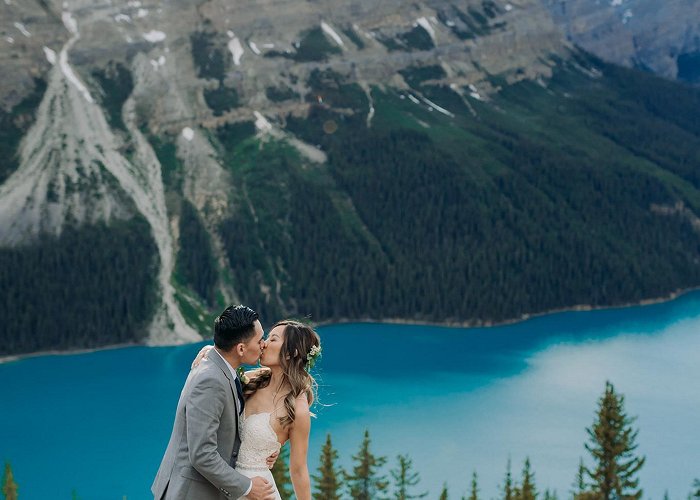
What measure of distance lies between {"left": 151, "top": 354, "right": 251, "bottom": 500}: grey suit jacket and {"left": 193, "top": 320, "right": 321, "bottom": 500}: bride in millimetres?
308

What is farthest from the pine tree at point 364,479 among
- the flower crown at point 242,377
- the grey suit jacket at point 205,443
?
the grey suit jacket at point 205,443

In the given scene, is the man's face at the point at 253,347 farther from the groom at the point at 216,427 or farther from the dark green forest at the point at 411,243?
the dark green forest at the point at 411,243

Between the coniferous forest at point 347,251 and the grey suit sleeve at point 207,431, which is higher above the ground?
the coniferous forest at point 347,251

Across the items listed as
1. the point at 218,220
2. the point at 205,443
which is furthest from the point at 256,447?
the point at 218,220

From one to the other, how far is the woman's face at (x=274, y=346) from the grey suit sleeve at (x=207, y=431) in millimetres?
1135

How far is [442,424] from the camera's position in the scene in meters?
112

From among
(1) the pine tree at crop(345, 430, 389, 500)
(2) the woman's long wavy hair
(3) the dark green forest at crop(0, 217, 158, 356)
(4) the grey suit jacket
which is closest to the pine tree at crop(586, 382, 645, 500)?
(1) the pine tree at crop(345, 430, 389, 500)

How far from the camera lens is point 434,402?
122 metres

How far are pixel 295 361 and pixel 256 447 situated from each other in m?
1.26

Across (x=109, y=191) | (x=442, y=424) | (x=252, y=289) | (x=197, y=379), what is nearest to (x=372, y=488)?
(x=442, y=424)

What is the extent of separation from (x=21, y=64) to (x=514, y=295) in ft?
275

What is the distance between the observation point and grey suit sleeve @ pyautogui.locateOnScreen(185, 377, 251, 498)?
15156 millimetres

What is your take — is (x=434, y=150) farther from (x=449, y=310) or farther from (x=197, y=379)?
(x=197, y=379)

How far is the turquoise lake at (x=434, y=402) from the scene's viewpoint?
98188 millimetres
